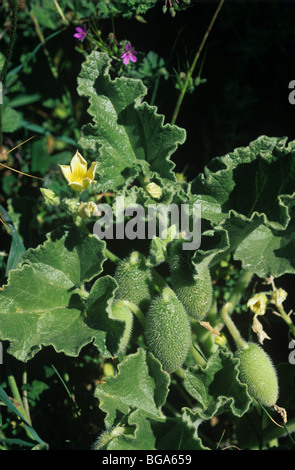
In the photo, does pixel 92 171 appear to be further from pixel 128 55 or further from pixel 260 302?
pixel 260 302

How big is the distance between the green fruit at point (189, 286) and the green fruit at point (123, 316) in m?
0.28

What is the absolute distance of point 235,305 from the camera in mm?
3037

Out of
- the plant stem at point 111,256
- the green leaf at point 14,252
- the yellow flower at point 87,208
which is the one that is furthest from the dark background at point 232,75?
the green leaf at point 14,252

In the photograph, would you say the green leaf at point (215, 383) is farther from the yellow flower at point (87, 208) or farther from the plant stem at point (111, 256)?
the yellow flower at point (87, 208)

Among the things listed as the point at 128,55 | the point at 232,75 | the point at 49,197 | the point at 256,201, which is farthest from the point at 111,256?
the point at 232,75

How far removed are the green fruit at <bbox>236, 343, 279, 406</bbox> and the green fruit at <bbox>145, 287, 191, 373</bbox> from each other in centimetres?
30

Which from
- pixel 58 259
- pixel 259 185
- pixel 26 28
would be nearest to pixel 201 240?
pixel 259 185

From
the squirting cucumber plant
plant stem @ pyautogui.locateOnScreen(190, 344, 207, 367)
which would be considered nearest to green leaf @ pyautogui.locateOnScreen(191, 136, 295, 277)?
the squirting cucumber plant

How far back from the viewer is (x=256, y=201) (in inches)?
107

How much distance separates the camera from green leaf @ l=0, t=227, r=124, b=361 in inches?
Result: 99.7

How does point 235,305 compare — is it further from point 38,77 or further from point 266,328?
point 38,77

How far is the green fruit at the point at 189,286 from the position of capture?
259cm

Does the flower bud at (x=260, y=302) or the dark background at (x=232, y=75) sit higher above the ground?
the dark background at (x=232, y=75)

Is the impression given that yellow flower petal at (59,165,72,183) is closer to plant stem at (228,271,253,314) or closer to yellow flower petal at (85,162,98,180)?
yellow flower petal at (85,162,98,180)
